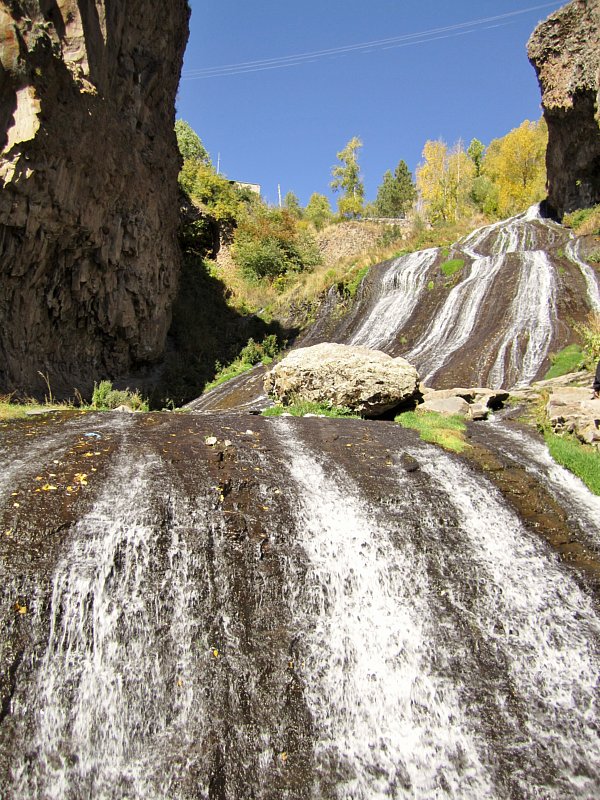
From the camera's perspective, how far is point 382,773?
149 inches

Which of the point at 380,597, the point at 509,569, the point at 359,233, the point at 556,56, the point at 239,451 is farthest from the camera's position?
the point at 359,233

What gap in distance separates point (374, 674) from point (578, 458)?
472cm

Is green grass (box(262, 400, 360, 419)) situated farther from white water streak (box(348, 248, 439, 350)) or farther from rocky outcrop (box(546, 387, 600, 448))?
white water streak (box(348, 248, 439, 350))

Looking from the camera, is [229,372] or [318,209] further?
[318,209]

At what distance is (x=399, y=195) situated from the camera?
60531mm

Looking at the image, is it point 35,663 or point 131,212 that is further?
point 131,212

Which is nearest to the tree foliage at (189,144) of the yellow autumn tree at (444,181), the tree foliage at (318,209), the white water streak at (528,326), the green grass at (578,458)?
the tree foliage at (318,209)

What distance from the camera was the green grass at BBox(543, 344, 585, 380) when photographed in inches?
490

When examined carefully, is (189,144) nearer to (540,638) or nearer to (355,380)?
(355,380)

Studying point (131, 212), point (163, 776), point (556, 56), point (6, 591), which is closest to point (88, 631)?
point (6, 591)

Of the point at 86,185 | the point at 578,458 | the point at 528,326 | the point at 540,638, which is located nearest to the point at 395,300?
the point at 528,326

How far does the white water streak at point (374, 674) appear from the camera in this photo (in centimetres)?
378

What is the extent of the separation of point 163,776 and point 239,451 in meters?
3.85

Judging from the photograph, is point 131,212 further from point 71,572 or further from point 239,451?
point 71,572
